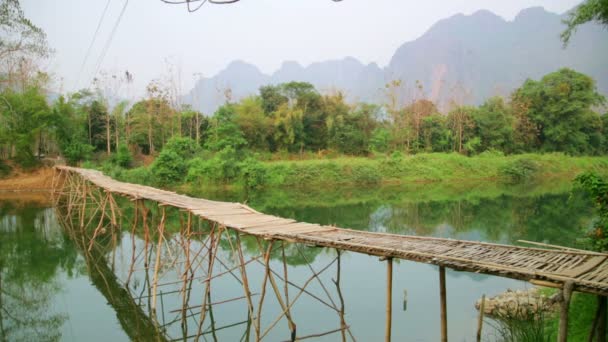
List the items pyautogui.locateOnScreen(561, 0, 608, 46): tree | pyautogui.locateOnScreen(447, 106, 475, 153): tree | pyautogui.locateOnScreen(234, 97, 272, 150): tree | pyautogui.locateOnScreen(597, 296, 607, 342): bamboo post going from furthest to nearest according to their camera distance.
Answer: pyautogui.locateOnScreen(447, 106, 475, 153): tree → pyautogui.locateOnScreen(234, 97, 272, 150): tree → pyautogui.locateOnScreen(561, 0, 608, 46): tree → pyautogui.locateOnScreen(597, 296, 607, 342): bamboo post

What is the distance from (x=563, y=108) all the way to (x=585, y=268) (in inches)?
1382

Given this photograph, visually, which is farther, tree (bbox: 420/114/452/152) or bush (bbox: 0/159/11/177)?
tree (bbox: 420/114/452/152)

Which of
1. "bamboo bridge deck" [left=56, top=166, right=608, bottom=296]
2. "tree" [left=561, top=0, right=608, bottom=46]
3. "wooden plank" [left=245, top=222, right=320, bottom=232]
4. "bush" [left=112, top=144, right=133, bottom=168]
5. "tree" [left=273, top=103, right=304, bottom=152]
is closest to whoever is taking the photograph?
"bamboo bridge deck" [left=56, top=166, right=608, bottom=296]

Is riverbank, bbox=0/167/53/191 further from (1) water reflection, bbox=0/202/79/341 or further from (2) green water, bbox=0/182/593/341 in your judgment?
(1) water reflection, bbox=0/202/79/341

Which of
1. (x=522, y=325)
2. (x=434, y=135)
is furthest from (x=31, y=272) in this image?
(x=434, y=135)

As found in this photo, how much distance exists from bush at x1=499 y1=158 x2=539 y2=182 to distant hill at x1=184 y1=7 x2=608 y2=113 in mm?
26206

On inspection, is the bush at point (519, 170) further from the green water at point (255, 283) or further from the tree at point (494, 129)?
the green water at point (255, 283)

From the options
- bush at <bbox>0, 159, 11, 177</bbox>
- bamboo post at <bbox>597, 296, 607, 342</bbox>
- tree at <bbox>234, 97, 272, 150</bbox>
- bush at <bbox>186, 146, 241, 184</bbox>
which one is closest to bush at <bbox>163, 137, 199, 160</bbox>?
bush at <bbox>186, 146, 241, 184</bbox>

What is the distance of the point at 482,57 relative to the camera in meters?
85.7

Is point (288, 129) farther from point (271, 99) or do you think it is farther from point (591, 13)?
point (591, 13)

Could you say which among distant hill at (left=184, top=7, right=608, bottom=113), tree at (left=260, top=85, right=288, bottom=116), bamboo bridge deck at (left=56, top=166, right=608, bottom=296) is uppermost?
distant hill at (left=184, top=7, right=608, bottom=113)

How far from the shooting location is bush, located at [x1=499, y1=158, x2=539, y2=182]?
30.5 metres

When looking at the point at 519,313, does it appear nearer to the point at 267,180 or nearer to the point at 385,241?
the point at 385,241

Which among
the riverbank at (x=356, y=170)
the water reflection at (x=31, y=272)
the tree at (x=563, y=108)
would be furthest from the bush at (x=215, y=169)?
the tree at (x=563, y=108)
